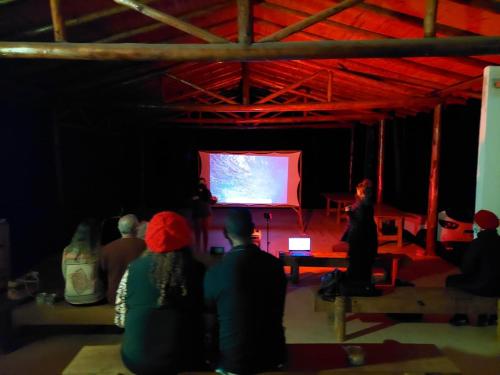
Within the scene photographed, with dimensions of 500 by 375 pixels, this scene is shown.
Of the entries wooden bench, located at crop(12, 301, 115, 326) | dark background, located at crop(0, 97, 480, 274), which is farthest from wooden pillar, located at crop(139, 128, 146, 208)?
wooden bench, located at crop(12, 301, 115, 326)

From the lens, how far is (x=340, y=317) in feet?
12.0

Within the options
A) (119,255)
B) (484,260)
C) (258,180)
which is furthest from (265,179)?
(119,255)

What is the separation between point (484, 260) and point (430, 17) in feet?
6.97

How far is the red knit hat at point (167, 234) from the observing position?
2.06 metres

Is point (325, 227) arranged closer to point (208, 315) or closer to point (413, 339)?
point (413, 339)

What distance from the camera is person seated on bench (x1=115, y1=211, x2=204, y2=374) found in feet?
6.75

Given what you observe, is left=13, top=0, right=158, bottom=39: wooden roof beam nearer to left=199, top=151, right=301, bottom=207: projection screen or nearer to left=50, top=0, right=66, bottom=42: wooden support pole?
left=50, top=0, right=66, bottom=42: wooden support pole

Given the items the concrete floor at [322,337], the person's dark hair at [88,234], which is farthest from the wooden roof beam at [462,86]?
the person's dark hair at [88,234]

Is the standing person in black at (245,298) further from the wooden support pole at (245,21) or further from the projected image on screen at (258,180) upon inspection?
the projected image on screen at (258,180)

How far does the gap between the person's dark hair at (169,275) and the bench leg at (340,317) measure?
6.54 feet

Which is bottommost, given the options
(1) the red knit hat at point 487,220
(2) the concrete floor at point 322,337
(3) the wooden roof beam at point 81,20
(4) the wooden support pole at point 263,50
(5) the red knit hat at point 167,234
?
(2) the concrete floor at point 322,337

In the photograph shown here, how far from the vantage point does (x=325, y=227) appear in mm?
9445

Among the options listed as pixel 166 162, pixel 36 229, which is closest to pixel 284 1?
pixel 36 229

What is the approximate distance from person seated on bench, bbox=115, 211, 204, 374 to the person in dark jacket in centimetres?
271
